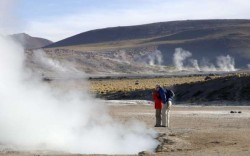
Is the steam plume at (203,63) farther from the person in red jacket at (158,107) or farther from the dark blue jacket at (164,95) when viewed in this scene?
the dark blue jacket at (164,95)

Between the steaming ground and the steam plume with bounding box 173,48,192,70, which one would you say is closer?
the steaming ground

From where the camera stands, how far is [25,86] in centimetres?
1781

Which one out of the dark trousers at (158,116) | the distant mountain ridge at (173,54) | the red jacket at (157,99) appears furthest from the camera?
the distant mountain ridge at (173,54)

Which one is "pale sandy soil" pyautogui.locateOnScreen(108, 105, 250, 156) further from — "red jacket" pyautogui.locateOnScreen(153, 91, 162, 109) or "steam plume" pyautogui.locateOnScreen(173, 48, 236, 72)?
"steam plume" pyautogui.locateOnScreen(173, 48, 236, 72)

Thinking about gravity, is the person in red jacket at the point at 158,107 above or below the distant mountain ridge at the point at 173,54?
below

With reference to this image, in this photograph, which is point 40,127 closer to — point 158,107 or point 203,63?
point 158,107

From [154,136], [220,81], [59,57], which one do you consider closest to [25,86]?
[154,136]

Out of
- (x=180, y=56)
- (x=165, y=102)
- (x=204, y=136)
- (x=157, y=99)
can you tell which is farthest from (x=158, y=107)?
(x=180, y=56)

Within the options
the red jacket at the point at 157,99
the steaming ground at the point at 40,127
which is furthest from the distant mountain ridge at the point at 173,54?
the steaming ground at the point at 40,127

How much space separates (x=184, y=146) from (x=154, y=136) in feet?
7.23

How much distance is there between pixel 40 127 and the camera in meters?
16.8

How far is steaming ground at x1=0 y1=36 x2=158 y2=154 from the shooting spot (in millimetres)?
15539

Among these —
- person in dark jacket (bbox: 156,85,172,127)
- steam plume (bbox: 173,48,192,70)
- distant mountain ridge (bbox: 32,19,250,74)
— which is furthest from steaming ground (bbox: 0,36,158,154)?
steam plume (bbox: 173,48,192,70)

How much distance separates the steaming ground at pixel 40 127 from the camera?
51.0 ft
